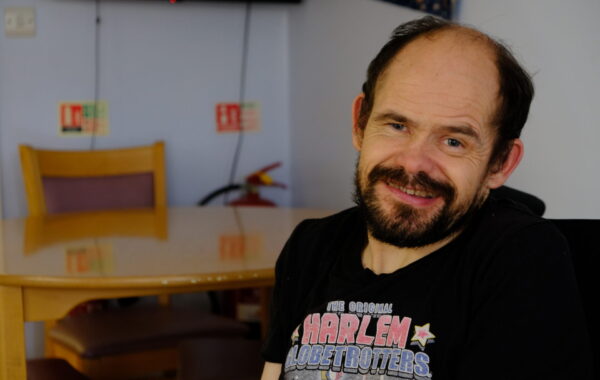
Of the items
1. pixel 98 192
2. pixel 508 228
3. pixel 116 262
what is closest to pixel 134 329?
pixel 116 262

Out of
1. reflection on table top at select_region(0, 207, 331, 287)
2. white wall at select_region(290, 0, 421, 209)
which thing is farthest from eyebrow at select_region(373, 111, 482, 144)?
white wall at select_region(290, 0, 421, 209)

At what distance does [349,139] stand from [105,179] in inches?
39.6

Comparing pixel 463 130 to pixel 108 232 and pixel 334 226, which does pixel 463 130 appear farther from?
pixel 108 232

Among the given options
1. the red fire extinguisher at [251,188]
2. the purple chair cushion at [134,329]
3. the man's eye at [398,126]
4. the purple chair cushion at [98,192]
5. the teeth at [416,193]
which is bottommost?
the purple chair cushion at [134,329]

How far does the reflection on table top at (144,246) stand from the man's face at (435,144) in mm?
680

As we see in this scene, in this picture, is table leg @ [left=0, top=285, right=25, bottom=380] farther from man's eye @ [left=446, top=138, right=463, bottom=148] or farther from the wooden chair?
man's eye @ [left=446, top=138, right=463, bottom=148]

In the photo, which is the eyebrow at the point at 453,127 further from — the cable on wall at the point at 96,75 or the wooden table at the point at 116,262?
the cable on wall at the point at 96,75

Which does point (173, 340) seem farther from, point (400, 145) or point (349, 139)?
point (400, 145)

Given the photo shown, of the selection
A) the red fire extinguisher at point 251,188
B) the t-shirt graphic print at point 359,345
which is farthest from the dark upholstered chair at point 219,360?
the red fire extinguisher at point 251,188

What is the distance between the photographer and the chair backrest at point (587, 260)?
1.14 metres

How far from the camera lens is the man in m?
1.05

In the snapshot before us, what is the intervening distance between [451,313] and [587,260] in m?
0.21

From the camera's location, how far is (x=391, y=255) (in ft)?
4.24

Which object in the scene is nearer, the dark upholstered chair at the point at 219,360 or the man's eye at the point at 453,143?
the man's eye at the point at 453,143
